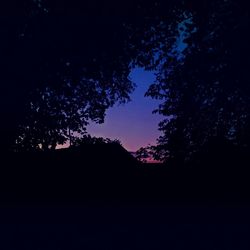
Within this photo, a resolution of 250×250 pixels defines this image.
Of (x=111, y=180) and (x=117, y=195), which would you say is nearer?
(x=117, y=195)

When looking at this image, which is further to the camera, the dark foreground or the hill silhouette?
the hill silhouette

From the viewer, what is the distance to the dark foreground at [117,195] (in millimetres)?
12094

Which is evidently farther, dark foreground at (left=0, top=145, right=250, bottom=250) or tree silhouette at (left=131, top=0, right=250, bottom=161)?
tree silhouette at (left=131, top=0, right=250, bottom=161)

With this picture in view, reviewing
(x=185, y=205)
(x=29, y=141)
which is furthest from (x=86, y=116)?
(x=185, y=205)

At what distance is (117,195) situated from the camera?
61.0 feet

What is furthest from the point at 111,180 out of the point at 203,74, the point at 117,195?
the point at 203,74

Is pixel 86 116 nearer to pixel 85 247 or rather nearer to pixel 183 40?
pixel 183 40

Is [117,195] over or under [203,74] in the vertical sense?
under

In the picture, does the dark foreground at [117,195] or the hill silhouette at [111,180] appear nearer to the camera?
the dark foreground at [117,195]

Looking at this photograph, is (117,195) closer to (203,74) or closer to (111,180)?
(111,180)

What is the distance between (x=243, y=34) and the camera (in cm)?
1720

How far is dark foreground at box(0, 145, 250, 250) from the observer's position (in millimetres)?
12094

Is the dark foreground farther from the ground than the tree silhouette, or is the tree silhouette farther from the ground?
the tree silhouette

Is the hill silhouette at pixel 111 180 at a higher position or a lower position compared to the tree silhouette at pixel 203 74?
lower
